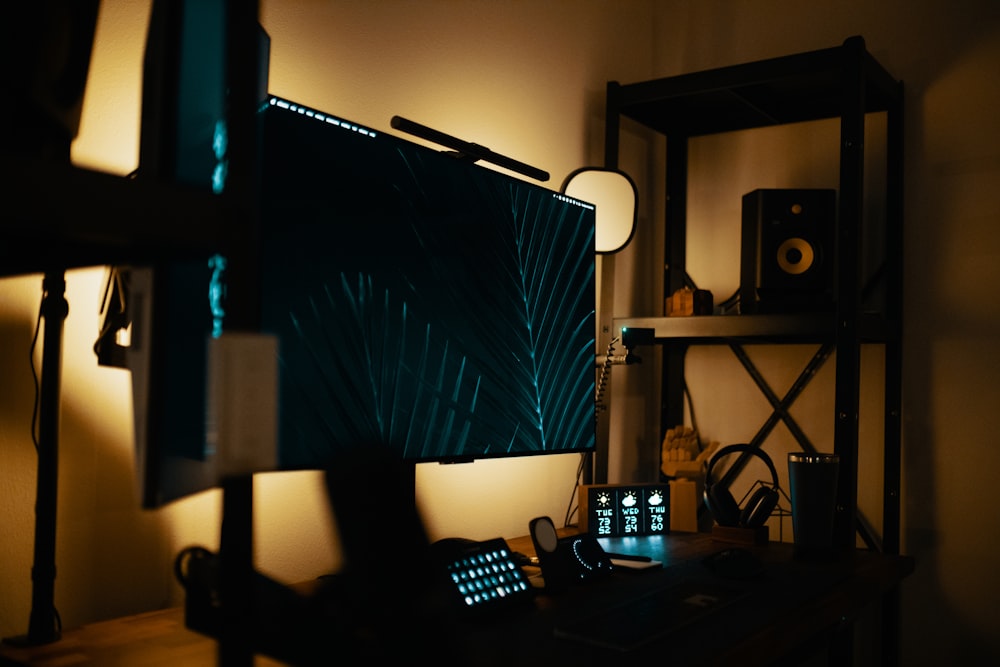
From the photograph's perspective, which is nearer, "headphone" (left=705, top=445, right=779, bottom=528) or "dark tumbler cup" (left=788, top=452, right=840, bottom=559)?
"dark tumbler cup" (left=788, top=452, right=840, bottom=559)

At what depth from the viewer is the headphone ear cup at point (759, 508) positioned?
5.72 ft

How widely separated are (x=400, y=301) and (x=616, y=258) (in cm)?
130

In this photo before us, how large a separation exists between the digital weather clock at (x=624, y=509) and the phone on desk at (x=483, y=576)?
543 millimetres

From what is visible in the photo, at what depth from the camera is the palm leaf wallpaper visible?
102cm

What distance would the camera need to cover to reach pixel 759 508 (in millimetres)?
1773

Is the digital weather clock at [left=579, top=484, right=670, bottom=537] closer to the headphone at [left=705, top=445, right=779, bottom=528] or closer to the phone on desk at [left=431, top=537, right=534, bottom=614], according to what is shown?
the headphone at [left=705, top=445, right=779, bottom=528]

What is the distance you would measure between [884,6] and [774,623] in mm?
1916

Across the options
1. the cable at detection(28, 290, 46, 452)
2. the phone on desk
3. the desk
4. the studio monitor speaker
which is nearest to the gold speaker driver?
the studio monitor speaker

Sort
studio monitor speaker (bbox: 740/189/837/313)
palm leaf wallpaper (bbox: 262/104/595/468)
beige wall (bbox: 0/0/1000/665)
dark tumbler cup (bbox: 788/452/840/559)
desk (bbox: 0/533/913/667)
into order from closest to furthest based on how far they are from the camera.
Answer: desk (bbox: 0/533/913/667) < palm leaf wallpaper (bbox: 262/104/595/468) < beige wall (bbox: 0/0/1000/665) < dark tumbler cup (bbox: 788/452/840/559) < studio monitor speaker (bbox: 740/189/837/313)

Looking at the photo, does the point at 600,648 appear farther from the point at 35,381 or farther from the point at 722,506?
the point at 722,506

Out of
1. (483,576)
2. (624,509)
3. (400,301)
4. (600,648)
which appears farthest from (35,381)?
(624,509)

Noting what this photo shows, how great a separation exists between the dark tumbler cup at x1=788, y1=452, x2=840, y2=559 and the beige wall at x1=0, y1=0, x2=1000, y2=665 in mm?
637

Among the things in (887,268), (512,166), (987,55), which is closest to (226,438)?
(512,166)

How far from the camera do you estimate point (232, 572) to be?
1.88 feet
